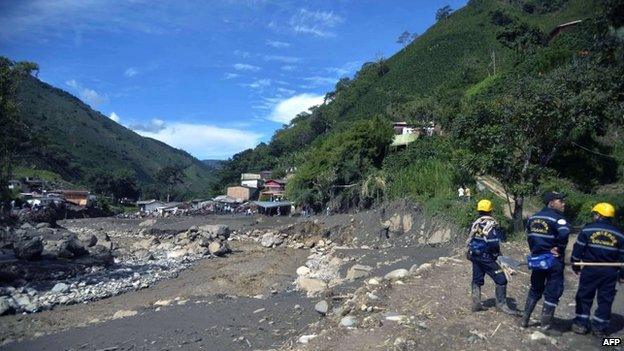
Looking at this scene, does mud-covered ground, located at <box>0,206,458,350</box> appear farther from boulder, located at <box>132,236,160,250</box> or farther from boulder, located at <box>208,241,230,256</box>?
boulder, located at <box>132,236,160,250</box>

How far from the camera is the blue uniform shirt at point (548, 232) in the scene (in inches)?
239

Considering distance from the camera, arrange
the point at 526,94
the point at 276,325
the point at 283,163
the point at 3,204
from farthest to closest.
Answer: the point at 283,163, the point at 3,204, the point at 526,94, the point at 276,325

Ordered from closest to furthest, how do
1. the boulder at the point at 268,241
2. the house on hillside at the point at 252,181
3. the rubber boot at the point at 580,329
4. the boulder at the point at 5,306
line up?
the rubber boot at the point at 580,329
the boulder at the point at 5,306
the boulder at the point at 268,241
the house on hillside at the point at 252,181

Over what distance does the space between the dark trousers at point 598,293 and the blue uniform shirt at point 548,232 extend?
0.44m

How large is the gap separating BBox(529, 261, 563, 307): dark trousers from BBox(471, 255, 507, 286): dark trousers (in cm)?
65

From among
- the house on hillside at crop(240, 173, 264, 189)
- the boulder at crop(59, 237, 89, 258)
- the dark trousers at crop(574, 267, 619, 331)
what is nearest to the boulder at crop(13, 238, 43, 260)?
the boulder at crop(59, 237, 89, 258)

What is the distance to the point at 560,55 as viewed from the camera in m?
35.4

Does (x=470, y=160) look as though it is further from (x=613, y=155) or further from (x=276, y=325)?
(x=613, y=155)

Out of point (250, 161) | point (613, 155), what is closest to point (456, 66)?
point (250, 161)

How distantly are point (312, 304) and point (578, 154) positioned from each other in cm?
1983

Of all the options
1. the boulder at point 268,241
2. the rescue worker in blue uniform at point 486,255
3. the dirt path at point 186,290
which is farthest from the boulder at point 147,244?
the rescue worker in blue uniform at point 486,255

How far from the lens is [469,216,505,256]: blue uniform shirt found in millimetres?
6996

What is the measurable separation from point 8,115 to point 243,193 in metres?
57.2

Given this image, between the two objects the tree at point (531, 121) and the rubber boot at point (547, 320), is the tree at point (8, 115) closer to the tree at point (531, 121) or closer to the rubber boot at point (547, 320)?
the tree at point (531, 121)
